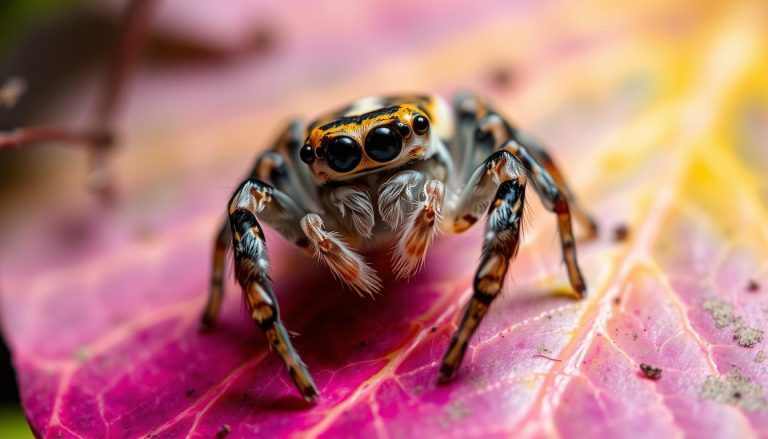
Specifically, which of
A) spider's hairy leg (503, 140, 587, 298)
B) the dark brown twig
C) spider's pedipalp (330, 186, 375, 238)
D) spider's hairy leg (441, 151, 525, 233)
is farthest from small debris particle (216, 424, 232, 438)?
the dark brown twig

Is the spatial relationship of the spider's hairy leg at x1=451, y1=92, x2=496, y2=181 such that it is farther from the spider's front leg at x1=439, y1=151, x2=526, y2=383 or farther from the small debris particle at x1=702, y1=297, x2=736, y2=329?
the small debris particle at x1=702, y1=297, x2=736, y2=329

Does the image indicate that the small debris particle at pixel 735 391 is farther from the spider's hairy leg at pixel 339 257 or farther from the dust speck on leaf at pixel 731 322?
the spider's hairy leg at pixel 339 257

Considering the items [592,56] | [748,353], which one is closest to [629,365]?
[748,353]

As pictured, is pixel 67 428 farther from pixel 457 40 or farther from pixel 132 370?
pixel 457 40

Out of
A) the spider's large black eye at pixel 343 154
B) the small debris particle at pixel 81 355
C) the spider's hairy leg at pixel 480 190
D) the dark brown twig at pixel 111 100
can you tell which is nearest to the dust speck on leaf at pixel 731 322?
the spider's hairy leg at pixel 480 190

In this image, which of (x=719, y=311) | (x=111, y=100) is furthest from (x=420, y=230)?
(x=111, y=100)
